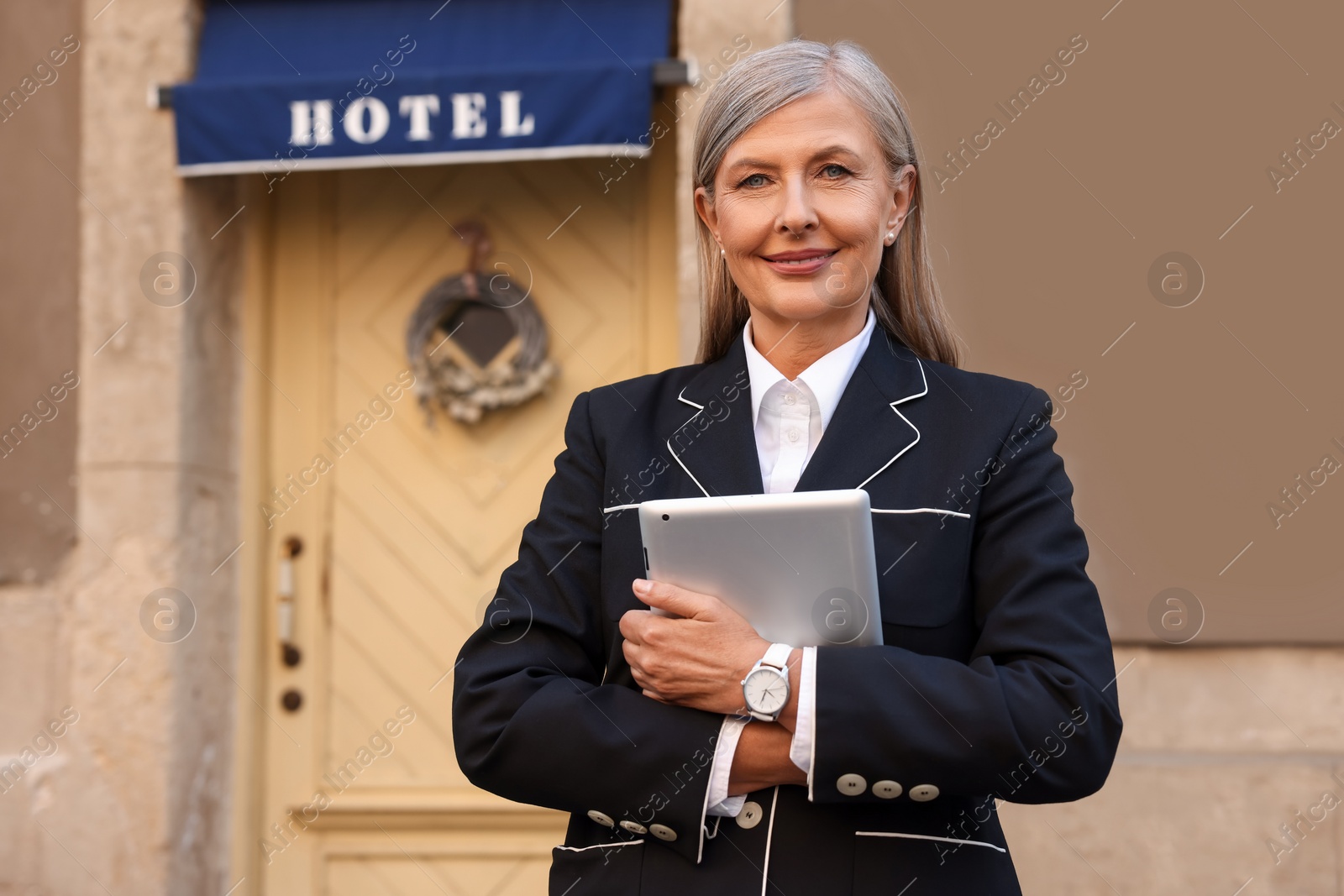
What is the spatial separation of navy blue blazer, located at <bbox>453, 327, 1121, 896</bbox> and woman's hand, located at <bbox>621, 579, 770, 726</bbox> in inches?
1.6

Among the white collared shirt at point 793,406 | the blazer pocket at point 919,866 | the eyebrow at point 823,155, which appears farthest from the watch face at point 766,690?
the eyebrow at point 823,155

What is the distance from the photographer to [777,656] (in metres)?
1.42

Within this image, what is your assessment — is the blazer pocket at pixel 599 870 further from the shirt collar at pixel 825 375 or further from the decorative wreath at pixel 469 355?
the decorative wreath at pixel 469 355

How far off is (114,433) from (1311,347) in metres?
3.67

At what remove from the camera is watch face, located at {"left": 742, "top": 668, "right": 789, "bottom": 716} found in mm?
1396

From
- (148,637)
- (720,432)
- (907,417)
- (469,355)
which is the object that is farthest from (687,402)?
(148,637)

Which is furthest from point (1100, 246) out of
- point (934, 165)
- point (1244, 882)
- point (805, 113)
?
point (805, 113)

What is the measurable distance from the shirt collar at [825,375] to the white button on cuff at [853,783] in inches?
19.8

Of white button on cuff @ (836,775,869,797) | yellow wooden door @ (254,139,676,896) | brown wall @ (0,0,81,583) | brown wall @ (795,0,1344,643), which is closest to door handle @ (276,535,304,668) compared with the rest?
yellow wooden door @ (254,139,676,896)

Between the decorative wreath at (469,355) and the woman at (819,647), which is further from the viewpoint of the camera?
the decorative wreath at (469,355)

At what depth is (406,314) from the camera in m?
4.26

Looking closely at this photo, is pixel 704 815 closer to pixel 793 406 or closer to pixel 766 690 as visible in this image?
pixel 766 690

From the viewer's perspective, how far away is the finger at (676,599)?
4.71 ft

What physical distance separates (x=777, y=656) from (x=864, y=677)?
10 cm
